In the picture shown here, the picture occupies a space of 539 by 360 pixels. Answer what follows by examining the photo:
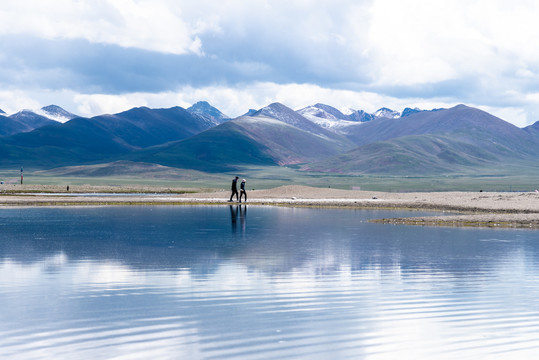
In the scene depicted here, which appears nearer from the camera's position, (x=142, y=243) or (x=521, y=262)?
(x=521, y=262)

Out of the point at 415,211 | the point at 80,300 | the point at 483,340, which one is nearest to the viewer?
the point at 483,340

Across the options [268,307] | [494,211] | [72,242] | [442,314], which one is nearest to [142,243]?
[72,242]

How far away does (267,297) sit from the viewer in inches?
649

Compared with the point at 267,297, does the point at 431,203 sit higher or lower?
higher

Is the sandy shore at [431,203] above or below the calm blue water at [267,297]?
above

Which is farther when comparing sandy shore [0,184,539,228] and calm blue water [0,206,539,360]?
sandy shore [0,184,539,228]

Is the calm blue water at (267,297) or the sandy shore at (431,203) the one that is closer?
the calm blue water at (267,297)

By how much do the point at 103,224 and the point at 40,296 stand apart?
22930 millimetres

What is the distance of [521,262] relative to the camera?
23.3m

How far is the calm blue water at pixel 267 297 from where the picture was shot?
39.7 ft

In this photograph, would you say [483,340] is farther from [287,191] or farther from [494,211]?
[287,191]

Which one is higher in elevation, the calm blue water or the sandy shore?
the sandy shore

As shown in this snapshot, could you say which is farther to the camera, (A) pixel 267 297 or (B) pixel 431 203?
(B) pixel 431 203

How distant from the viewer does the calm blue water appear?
1211 centimetres
